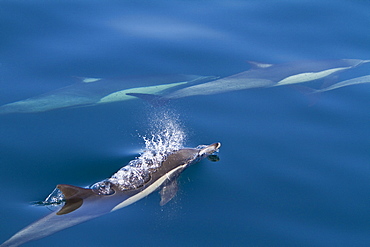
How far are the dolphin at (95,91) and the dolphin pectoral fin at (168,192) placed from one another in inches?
138

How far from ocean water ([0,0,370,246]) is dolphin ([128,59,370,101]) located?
0.25 metres

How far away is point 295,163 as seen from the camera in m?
8.55

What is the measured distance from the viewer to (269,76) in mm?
12031

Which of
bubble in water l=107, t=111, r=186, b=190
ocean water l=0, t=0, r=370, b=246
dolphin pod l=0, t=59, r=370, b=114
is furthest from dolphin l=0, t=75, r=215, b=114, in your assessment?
bubble in water l=107, t=111, r=186, b=190

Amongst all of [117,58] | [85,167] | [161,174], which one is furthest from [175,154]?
[117,58]

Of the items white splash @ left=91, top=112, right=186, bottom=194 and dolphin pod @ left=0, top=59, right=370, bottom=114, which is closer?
white splash @ left=91, top=112, right=186, bottom=194

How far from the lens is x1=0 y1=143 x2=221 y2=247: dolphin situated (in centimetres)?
640

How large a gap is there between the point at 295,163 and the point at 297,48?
215 inches

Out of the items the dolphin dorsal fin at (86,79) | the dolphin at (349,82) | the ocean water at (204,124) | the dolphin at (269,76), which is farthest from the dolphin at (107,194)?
the dolphin at (349,82)

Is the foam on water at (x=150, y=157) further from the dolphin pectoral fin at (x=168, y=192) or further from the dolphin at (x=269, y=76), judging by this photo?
the dolphin at (x=269, y=76)

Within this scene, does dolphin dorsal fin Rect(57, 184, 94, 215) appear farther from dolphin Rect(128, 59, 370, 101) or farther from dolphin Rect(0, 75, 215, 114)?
dolphin Rect(128, 59, 370, 101)

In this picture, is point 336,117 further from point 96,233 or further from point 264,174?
point 96,233

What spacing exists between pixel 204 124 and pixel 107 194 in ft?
9.88

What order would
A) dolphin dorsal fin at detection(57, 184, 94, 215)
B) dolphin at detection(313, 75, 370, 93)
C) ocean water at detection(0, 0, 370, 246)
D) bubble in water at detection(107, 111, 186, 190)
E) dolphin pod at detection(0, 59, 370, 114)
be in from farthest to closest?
1. dolphin at detection(313, 75, 370, 93)
2. dolphin pod at detection(0, 59, 370, 114)
3. bubble in water at detection(107, 111, 186, 190)
4. ocean water at detection(0, 0, 370, 246)
5. dolphin dorsal fin at detection(57, 184, 94, 215)
